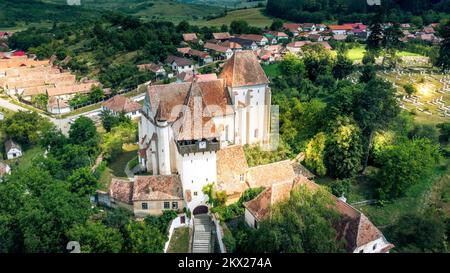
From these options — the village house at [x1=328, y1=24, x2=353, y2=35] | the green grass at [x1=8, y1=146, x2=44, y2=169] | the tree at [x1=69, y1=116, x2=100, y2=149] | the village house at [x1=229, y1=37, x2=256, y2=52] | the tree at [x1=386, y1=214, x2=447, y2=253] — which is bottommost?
the green grass at [x1=8, y1=146, x2=44, y2=169]

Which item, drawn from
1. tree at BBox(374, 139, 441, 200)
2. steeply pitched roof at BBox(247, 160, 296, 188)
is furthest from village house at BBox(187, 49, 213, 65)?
tree at BBox(374, 139, 441, 200)

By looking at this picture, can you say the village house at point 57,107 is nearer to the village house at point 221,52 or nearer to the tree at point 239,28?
the village house at point 221,52

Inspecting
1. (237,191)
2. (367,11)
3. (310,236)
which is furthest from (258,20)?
(310,236)

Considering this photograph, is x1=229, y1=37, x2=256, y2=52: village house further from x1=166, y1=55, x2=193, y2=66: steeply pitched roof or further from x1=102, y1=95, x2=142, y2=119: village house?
x1=102, y1=95, x2=142, y2=119: village house

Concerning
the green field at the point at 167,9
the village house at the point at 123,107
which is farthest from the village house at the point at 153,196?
the green field at the point at 167,9

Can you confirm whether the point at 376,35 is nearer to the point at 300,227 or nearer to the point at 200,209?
the point at 200,209

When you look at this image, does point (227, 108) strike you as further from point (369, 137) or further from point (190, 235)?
point (369, 137)
